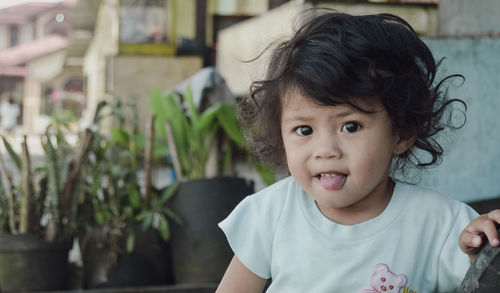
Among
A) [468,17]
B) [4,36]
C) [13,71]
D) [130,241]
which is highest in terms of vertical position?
[468,17]

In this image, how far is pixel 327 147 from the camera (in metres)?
1.36

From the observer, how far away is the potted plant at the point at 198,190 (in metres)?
3.15

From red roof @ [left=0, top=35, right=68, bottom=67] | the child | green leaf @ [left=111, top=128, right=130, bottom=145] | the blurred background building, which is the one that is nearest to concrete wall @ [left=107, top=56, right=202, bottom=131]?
the blurred background building

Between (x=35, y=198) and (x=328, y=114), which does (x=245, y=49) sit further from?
(x=328, y=114)

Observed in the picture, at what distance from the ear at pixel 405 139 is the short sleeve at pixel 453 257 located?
0.18 m

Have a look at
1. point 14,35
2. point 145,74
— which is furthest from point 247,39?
point 14,35

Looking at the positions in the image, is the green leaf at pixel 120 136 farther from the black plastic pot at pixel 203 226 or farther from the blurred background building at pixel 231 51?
the black plastic pot at pixel 203 226

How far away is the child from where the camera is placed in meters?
1.38

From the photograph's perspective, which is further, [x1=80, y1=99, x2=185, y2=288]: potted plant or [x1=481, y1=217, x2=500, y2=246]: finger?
[x1=80, y1=99, x2=185, y2=288]: potted plant

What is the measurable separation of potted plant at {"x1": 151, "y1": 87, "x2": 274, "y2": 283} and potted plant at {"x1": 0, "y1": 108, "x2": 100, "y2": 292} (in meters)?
0.47

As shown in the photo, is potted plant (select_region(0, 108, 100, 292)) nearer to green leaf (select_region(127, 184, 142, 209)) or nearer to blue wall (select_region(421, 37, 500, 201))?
green leaf (select_region(127, 184, 142, 209))

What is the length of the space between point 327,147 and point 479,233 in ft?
1.08

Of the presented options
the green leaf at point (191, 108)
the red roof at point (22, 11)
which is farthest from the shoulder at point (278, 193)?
the red roof at point (22, 11)

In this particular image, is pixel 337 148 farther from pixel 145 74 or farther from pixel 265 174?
pixel 145 74
